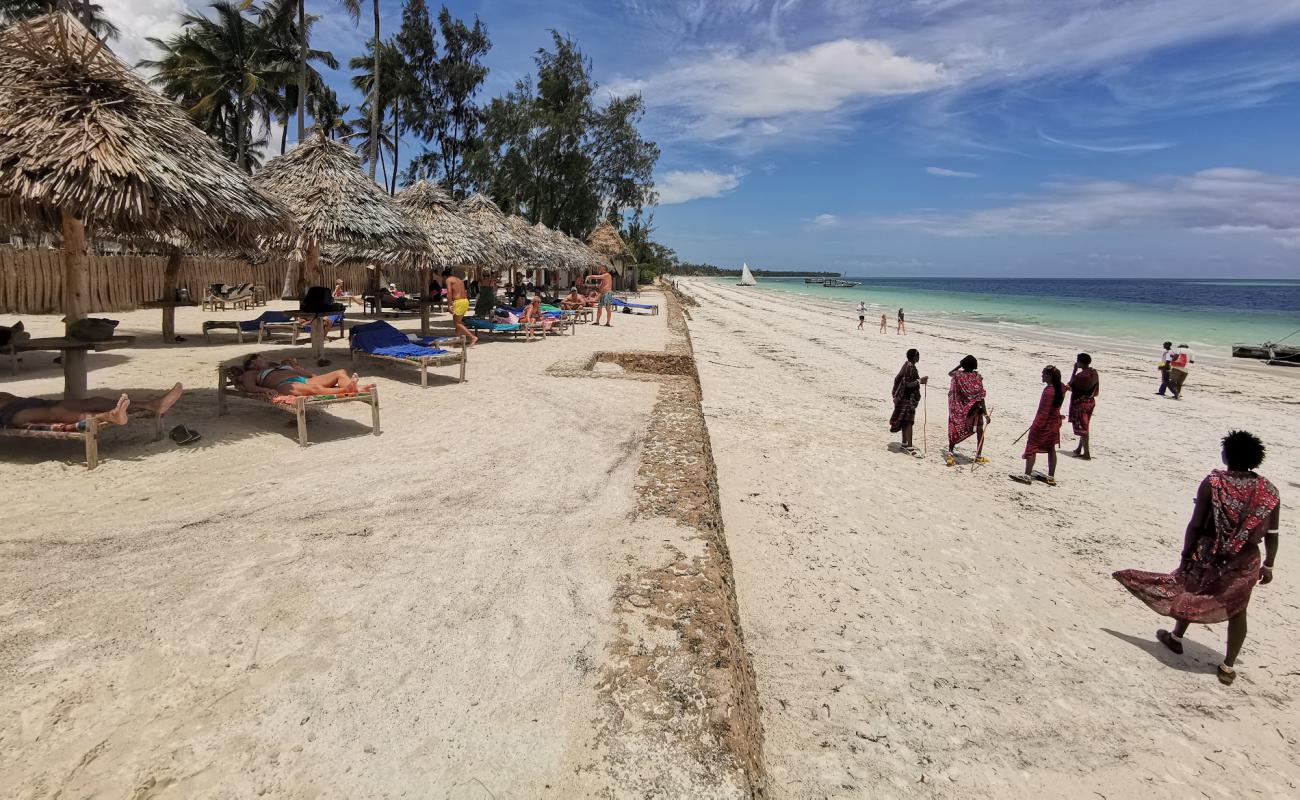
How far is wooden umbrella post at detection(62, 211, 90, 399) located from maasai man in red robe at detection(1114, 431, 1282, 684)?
7918 millimetres

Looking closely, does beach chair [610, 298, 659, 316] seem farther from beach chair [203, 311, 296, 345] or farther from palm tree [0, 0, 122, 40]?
palm tree [0, 0, 122, 40]

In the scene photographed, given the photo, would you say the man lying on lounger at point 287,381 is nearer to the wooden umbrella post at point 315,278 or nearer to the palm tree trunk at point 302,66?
the wooden umbrella post at point 315,278

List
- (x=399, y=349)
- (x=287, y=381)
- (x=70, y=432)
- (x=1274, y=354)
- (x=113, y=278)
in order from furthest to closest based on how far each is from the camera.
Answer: (x=1274, y=354), (x=113, y=278), (x=399, y=349), (x=287, y=381), (x=70, y=432)

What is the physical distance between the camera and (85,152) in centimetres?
469

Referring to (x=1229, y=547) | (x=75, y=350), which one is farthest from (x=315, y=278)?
(x=1229, y=547)

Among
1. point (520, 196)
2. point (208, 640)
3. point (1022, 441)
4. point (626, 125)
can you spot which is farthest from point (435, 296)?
point (626, 125)

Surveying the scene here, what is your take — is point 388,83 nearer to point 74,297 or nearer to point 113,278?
point 113,278

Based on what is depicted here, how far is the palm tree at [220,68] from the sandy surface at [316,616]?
25.3 m

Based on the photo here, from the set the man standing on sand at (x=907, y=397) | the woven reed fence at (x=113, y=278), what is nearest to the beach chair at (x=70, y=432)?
the man standing on sand at (x=907, y=397)

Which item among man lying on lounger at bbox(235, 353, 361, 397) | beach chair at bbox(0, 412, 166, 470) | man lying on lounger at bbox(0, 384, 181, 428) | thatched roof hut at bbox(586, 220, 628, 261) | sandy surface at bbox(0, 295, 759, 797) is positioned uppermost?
Answer: thatched roof hut at bbox(586, 220, 628, 261)

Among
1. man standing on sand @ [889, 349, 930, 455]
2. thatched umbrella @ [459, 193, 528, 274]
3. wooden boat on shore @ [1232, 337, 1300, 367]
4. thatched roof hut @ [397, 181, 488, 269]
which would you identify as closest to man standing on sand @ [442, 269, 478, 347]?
thatched roof hut @ [397, 181, 488, 269]

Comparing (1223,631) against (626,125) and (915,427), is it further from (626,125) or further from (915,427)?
(626,125)

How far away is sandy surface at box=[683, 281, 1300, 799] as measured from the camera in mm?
2619

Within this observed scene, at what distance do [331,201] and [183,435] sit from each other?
4766 millimetres
